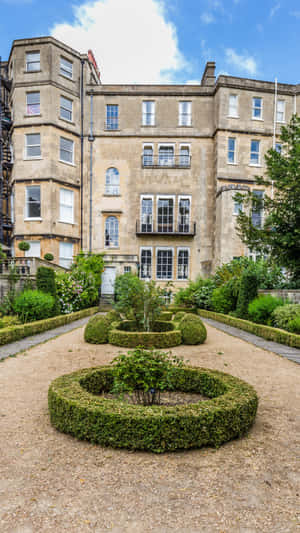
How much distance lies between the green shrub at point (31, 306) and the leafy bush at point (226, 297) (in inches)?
299

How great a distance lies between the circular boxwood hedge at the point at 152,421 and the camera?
9.84 feet

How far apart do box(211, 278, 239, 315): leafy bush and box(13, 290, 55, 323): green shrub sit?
24.9ft

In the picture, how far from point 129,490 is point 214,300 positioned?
13.2m

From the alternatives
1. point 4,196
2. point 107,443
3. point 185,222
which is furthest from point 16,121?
point 107,443

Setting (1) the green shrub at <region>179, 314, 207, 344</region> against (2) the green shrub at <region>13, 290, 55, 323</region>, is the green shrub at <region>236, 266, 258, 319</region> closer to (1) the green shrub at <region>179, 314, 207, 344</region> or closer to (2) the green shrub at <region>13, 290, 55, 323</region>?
(1) the green shrub at <region>179, 314, 207, 344</region>

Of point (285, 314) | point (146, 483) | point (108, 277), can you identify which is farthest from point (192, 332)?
point (108, 277)

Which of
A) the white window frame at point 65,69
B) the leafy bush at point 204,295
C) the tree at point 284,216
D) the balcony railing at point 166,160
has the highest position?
the white window frame at point 65,69

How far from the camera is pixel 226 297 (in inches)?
573

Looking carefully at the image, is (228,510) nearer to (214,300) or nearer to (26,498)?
(26,498)

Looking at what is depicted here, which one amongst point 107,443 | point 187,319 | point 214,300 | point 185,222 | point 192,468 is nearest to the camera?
point 192,468

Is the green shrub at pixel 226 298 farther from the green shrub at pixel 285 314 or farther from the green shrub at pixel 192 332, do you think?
the green shrub at pixel 192 332

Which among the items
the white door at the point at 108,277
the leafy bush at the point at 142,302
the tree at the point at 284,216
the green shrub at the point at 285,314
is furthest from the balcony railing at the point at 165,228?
the leafy bush at the point at 142,302

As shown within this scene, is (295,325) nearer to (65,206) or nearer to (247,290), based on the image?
(247,290)

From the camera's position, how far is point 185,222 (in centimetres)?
2259
